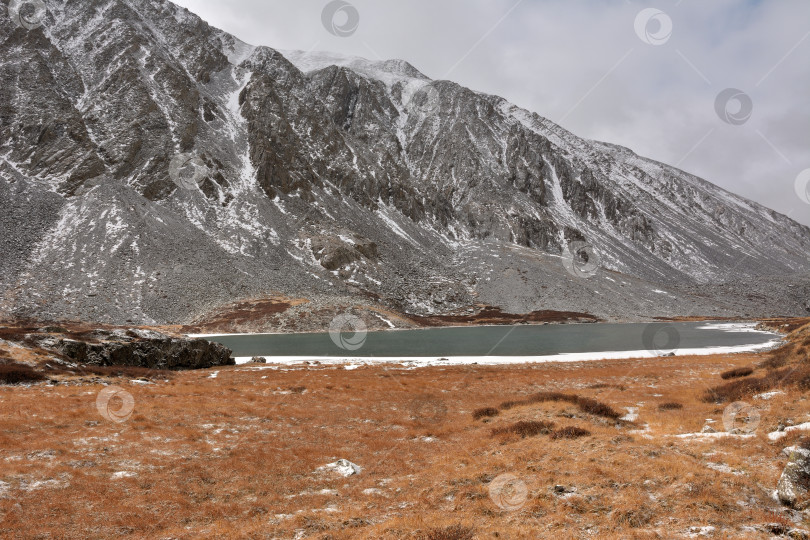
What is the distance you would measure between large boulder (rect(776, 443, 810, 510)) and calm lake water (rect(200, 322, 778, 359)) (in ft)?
179

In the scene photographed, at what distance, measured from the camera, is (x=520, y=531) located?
10.6 metres

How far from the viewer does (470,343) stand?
84562 millimetres

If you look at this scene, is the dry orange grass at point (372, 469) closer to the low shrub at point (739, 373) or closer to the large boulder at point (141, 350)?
the low shrub at point (739, 373)

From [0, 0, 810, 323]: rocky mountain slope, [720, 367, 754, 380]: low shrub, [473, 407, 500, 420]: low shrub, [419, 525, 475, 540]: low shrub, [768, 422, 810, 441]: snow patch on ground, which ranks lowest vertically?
[473, 407, 500, 420]: low shrub

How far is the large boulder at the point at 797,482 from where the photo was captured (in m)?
10.1

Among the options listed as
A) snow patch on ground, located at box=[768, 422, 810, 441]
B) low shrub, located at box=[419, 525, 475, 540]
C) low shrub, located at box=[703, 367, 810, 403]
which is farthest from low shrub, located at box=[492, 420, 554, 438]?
low shrub, located at box=[703, 367, 810, 403]

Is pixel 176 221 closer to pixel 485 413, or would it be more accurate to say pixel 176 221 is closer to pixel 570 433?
pixel 485 413

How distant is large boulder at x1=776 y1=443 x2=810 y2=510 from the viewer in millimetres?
10062

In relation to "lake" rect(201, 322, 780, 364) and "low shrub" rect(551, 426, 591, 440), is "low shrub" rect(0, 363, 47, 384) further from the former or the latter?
"low shrub" rect(551, 426, 591, 440)

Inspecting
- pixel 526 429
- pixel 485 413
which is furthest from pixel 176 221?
pixel 526 429

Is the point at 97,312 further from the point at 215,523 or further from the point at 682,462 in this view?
the point at 682,462

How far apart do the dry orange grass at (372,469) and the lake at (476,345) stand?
1272 inches

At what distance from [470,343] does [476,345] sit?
3559mm

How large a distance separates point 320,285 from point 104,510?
124m
